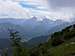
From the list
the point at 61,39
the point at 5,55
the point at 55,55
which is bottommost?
the point at 61,39

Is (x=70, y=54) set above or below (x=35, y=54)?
below

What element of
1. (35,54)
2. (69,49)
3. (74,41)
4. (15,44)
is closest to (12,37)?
(15,44)

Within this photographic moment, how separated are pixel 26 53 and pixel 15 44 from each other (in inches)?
68.4

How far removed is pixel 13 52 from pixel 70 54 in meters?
20.6

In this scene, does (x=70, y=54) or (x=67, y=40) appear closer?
(x=70, y=54)

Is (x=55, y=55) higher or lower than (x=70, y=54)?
higher

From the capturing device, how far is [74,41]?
63.5m

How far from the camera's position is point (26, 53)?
33.0 m

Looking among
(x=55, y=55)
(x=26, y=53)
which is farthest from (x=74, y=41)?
(x=26, y=53)

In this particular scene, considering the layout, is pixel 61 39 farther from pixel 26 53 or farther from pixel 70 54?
pixel 26 53

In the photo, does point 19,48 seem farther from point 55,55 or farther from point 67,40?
point 67,40

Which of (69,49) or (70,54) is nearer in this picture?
(70,54)

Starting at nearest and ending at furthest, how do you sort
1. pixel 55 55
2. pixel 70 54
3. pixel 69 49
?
pixel 55 55
pixel 70 54
pixel 69 49

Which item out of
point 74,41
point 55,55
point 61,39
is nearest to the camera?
point 55,55
